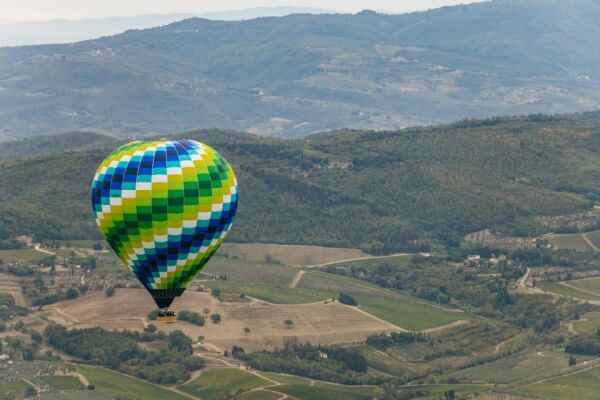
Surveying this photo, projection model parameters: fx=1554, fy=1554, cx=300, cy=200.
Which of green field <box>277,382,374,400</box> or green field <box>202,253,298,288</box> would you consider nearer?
green field <box>277,382,374,400</box>

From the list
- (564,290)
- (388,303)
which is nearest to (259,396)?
(388,303)

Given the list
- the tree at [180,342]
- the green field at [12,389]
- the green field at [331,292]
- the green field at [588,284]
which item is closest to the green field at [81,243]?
the green field at [331,292]

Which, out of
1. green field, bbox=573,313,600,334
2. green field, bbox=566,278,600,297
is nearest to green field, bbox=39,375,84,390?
green field, bbox=573,313,600,334

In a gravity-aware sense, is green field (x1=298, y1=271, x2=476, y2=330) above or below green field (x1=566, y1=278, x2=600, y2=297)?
below

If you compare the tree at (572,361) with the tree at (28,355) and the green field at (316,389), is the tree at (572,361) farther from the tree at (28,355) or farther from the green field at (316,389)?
the tree at (28,355)

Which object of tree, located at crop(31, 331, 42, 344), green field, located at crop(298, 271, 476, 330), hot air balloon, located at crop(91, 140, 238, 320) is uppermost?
hot air balloon, located at crop(91, 140, 238, 320)

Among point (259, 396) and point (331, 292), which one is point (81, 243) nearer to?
point (331, 292)

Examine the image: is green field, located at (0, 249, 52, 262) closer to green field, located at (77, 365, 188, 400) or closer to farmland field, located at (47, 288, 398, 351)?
farmland field, located at (47, 288, 398, 351)

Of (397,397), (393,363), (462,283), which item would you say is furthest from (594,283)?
(397,397)
